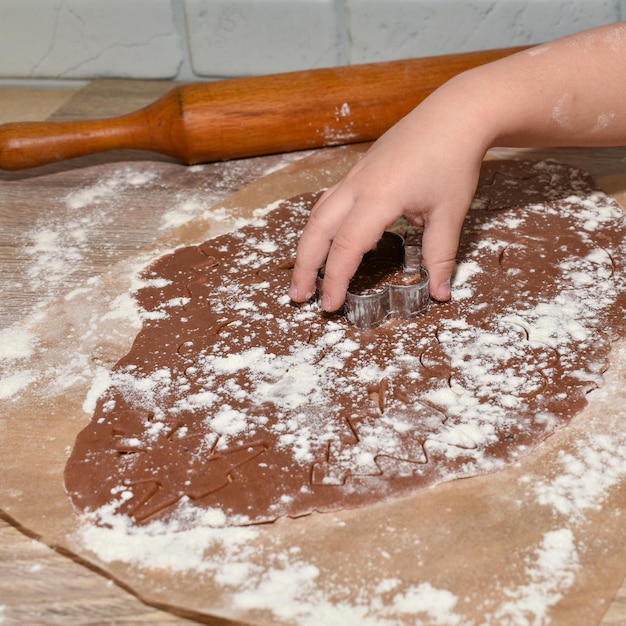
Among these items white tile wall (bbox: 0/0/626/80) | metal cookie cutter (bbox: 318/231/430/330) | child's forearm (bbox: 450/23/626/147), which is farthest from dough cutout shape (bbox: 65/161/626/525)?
white tile wall (bbox: 0/0/626/80)

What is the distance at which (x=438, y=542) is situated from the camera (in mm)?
730

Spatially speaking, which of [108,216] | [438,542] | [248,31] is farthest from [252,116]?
[438,542]

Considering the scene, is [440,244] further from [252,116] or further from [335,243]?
[252,116]

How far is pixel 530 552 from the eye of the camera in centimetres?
71

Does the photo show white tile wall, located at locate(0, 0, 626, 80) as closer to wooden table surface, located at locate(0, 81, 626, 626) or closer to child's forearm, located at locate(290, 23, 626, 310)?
child's forearm, located at locate(290, 23, 626, 310)

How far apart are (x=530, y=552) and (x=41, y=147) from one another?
1.00 m

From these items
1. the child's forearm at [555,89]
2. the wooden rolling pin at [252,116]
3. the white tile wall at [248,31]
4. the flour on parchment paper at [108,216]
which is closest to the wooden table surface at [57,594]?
the flour on parchment paper at [108,216]

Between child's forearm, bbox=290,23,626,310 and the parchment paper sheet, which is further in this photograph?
child's forearm, bbox=290,23,626,310

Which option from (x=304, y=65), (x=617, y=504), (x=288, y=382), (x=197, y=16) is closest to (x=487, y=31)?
(x=304, y=65)

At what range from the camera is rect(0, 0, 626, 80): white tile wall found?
5.11 feet

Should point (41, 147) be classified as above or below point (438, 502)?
above

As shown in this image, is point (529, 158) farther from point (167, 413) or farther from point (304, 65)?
point (167, 413)

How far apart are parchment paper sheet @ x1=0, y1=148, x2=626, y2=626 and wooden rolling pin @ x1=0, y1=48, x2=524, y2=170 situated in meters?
0.60

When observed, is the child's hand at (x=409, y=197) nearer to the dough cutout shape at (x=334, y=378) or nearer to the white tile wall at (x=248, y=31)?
the dough cutout shape at (x=334, y=378)
